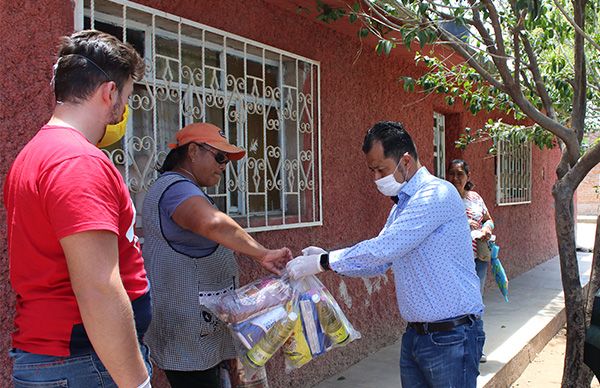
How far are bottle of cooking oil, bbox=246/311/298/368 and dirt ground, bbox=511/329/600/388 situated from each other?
11.0 feet

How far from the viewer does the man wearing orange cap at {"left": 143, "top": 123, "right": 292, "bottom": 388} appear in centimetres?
242

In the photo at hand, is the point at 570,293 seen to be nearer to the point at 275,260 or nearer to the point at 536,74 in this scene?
the point at 536,74

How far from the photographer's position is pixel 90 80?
170cm

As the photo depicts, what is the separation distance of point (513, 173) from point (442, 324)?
7.61 m

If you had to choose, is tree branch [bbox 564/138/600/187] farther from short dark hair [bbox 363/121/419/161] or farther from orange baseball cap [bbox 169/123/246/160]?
orange baseball cap [bbox 169/123/246/160]

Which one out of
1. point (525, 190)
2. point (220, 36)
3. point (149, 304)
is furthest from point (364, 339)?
point (525, 190)

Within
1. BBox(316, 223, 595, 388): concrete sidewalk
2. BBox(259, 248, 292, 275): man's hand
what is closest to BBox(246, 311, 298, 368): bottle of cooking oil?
BBox(259, 248, 292, 275): man's hand

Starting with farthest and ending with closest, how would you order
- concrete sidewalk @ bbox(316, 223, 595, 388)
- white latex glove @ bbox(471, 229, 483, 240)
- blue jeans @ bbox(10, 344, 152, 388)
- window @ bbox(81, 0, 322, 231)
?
white latex glove @ bbox(471, 229, 483, 240), concrete sidewalk @ bbox(316, 223, 595, 388), window @ bbox(81, 0, 322, 231), blue jeans @ bbox(10, 344, 152, 388)

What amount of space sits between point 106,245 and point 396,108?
14.9 ft

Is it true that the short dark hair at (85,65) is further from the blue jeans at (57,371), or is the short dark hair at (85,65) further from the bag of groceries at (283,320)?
the bag of groceries at (283,320)

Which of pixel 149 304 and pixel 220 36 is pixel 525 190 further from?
pixel 149 304

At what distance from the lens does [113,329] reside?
5.07 ft

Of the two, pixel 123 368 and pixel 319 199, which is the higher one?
pixel 319 199

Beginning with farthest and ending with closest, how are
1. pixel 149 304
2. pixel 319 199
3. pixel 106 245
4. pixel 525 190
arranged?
pixel 525 190 < pixel 319 199 < pixel 149 304 < pixel 106 245
